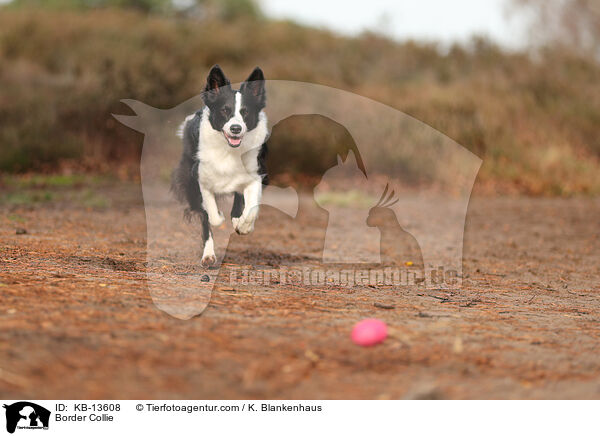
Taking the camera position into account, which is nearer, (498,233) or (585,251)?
(585,251)

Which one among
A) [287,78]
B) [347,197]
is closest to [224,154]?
[347,197]

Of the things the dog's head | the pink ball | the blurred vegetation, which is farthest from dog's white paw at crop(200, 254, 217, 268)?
the blurred vegetation

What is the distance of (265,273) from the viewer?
555 centimetres

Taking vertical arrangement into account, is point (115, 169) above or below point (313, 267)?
above

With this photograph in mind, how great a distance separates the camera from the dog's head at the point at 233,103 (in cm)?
535

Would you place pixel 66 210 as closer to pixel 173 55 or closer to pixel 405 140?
pixel 405 140

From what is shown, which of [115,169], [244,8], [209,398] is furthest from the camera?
[244,8]

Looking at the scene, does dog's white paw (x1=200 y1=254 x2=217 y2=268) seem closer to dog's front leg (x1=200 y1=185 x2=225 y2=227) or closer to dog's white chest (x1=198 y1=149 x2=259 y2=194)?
dog's front leg (x1=200 y1=185 x2=225 y2=227)

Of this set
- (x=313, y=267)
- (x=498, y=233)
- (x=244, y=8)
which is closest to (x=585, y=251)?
(x=498, y=233)

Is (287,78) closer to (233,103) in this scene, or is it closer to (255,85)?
(255,85)

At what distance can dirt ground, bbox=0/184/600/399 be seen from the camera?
2.73 metres

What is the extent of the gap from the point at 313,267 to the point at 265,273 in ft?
2.45

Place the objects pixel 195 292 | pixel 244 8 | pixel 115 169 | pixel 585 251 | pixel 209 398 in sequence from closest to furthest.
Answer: pixel 209 398, pixel 195 292, pixel 585 251, pixel 115 169, pixel 244 8
